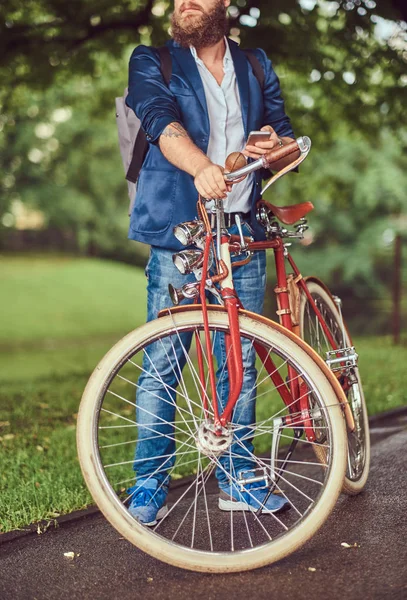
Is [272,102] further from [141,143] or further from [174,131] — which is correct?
[174,131]

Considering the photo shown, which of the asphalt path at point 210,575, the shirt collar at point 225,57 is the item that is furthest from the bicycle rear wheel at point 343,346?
the shirt collar at point 225,57

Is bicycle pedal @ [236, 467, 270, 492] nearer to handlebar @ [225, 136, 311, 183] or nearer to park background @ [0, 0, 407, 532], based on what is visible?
park background @ [0, 0, 407, 532]

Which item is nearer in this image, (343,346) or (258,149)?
(258,149)

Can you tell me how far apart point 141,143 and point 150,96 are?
278mm

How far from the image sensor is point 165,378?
344 centimetres

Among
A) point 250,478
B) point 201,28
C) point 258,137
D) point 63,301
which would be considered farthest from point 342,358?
point 63,301

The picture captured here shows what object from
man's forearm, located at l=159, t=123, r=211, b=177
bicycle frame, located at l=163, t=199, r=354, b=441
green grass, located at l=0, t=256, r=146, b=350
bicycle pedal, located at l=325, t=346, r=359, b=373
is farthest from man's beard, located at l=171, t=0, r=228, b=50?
green grass, located at l=0, t=256, r=146, b=350

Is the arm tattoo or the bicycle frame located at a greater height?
the arm tattoo

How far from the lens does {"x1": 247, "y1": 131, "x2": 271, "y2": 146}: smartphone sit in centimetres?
290

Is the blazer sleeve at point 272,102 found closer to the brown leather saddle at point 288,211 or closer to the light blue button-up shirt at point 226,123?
the light blue button-up shirt at point 226,123

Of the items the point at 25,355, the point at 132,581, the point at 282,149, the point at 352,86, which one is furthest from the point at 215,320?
the point at 25,355

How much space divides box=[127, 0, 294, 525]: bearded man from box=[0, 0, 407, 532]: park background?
0.56m

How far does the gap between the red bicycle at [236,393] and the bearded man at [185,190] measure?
38mm

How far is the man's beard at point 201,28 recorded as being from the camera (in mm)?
3375
